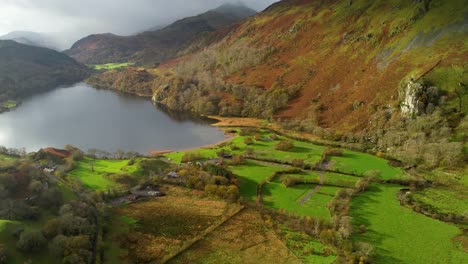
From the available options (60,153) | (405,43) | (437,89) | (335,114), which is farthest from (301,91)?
(60,153)

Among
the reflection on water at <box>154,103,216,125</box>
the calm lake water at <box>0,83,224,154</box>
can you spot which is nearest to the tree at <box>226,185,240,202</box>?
the calm lake water at <box>0,83,224,154</box>

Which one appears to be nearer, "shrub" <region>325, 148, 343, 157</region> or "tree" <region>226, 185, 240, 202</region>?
"tree" <region>226, 185, 240, 202</region>

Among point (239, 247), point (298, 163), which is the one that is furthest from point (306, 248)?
point (298, 163)

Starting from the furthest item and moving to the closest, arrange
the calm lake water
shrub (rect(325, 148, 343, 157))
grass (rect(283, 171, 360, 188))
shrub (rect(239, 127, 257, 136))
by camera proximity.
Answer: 1. shrub (rect(239, 127, 257, 136))
2. the calm lake water
3. shrub (rect(325, 148, 343, 157))
4. grass (rect(283, 171, 360, 188))

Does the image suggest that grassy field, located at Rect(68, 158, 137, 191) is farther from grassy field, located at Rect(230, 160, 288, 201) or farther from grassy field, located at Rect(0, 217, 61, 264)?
grassy field, located at Rect(230, 160, 288, 201)

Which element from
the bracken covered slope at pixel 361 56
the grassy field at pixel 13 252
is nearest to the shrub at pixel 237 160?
the bracken covered slope at pixel 361 56

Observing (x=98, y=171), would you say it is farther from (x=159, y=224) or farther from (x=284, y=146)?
(x=284, y=146)
